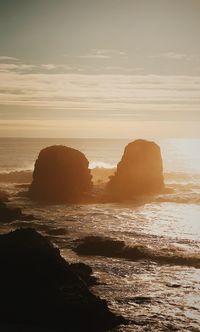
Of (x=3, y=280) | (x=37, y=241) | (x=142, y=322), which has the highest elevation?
(x=37, y=241)

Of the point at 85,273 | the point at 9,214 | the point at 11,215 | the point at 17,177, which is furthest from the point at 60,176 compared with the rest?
the point at 85,273

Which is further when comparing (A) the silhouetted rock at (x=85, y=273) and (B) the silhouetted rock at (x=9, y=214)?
(B) the silhouetted rock at (x=9, y=214)

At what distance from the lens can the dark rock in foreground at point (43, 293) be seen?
25688 millimetres

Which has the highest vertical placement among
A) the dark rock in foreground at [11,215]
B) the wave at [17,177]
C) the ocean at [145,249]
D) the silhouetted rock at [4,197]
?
the wave at [17,177]

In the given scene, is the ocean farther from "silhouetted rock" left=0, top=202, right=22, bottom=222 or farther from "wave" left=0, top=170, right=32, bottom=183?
"wave" left=0, top=170, right=32, bottom=183

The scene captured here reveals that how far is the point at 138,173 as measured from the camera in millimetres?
98562

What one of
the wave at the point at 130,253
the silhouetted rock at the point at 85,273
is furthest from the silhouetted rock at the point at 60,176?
the silhouetted rock at the point at 85,273

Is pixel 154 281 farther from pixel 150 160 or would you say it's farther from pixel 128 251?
pixel 150 160

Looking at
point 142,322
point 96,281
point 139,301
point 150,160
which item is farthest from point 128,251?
point 150,160

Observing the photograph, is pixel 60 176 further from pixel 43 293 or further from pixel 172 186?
pixel 43 293

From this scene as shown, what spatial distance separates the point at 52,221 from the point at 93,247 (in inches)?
677

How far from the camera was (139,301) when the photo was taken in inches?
1192

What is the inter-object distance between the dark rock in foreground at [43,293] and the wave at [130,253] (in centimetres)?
1388

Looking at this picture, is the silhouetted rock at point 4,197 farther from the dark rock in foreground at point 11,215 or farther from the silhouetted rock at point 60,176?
the dark rock in foreground at point 11,215
